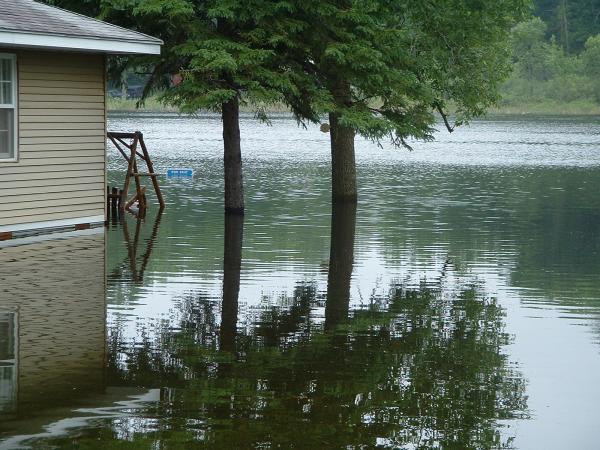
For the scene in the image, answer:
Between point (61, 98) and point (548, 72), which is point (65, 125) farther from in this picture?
point (548, 72)

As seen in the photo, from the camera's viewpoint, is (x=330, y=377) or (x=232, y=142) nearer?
(x=330, y=377)

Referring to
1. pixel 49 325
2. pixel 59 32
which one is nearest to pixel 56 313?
pixel 49 325

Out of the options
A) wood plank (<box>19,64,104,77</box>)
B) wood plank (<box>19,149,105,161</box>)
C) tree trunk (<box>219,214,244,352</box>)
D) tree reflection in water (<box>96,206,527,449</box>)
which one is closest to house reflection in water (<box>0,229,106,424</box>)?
tree reflection in water (<box>96,206,527,449</box>)

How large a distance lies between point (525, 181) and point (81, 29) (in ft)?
63.0

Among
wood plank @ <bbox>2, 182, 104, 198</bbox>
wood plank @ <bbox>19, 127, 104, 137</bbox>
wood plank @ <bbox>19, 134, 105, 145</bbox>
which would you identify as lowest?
wood plank @ <bbox>2, 182, 104, 198</bbox>

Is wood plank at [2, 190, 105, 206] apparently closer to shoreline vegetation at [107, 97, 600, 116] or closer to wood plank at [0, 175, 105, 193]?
wood plank at [0, 175, 105, 193]

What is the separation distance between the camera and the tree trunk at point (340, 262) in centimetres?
1230

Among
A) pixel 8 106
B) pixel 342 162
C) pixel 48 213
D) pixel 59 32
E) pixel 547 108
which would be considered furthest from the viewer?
pixel 547 108

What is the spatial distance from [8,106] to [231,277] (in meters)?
4.78

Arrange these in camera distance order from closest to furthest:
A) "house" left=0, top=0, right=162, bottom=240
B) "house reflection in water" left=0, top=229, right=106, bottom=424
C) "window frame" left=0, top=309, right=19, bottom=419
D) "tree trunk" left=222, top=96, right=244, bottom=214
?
1. "window frame" left=0, top=309, right=19, bottom=419
2. "house reflection in water" left=0, top=229, right=106, bottom=424
3. "house" left=0, top=0, right=162, bottom=240
4. "tree trunk" left=222, top=96, right=244, bottom=214

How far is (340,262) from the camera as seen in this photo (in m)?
16.3

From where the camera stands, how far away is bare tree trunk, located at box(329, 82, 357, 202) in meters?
21.9

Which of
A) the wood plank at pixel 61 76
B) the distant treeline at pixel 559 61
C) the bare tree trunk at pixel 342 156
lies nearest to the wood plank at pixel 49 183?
the wood plank at pixel 61 76

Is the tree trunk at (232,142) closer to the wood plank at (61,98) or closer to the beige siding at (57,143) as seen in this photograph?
the beige siding at (57,143)
